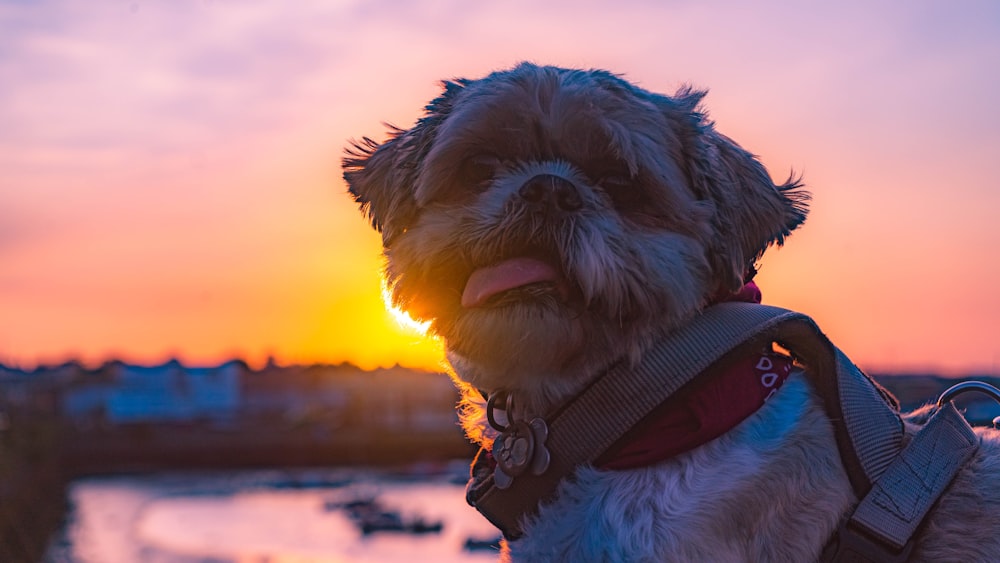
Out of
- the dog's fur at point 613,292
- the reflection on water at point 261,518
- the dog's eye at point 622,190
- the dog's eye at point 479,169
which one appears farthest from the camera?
the reflection on water at point 261,518

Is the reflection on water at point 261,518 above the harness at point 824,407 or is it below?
above

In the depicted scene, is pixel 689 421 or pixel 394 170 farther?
pixel 394 170

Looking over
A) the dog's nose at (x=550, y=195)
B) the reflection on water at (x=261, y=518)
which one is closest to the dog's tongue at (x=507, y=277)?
the dog's nose at (x=550, y=195)

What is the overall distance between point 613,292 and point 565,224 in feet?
1.00

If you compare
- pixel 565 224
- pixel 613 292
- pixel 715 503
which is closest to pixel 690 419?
pixel 715 503

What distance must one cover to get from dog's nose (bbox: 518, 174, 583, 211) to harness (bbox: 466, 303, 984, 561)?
2.05ft

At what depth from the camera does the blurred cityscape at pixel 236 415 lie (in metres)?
154

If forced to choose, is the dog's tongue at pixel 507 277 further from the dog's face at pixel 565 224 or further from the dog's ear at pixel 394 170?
the dog's ear at pixel 394 170

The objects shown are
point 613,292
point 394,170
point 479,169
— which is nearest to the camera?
point 613,292

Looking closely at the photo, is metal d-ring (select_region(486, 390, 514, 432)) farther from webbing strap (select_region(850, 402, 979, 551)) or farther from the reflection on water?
the reflection on water

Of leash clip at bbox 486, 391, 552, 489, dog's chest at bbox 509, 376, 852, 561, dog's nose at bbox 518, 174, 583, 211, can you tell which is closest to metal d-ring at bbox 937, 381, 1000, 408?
dog's chest at bbox 509, 376, 852, 561

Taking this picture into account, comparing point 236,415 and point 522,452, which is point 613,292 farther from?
point 236,415

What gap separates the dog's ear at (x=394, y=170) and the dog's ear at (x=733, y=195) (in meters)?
1.06

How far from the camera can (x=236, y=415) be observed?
176875mm
